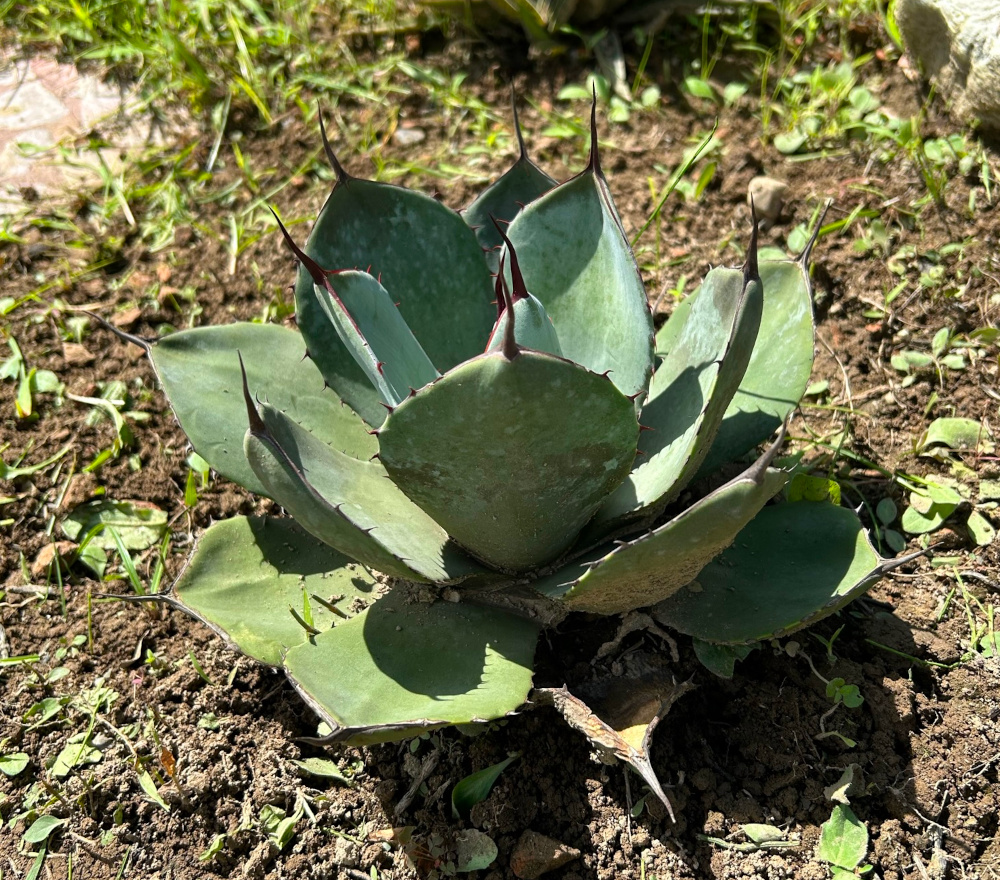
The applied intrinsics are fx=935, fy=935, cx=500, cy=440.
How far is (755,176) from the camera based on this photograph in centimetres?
304

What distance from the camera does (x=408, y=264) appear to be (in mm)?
2006

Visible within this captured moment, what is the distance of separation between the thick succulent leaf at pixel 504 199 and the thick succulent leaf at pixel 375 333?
442 mm

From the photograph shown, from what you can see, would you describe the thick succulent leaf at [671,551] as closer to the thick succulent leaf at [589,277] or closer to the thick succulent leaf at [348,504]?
the thick succulent leaf at [348,504]

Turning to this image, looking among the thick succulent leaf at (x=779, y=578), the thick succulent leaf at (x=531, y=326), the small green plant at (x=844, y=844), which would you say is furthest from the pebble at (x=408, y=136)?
the small green plant at (x=844, y=844)

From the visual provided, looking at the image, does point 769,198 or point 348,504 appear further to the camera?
point 769,198

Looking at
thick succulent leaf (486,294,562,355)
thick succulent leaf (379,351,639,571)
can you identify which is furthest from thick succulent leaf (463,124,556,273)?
thick succulent leaf (379,351,639,571)

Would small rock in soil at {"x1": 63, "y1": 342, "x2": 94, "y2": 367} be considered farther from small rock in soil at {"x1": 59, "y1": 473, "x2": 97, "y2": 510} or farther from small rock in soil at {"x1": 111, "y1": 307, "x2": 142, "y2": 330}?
small rock in soil at {"x1": 59, "y1": 473, "x2": 97, "y2": 510}

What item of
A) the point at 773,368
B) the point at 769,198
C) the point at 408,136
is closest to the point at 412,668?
the point at 773,368

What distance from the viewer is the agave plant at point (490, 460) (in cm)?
149

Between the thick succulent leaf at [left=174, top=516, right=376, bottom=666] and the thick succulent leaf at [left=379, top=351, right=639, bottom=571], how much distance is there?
1.20 feet

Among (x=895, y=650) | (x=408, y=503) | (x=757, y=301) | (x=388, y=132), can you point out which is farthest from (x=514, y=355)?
(x=388, y=132)

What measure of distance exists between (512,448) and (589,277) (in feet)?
1.80

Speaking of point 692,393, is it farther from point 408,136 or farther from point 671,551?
point 408,136

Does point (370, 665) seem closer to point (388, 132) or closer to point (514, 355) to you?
point (514, 355)
